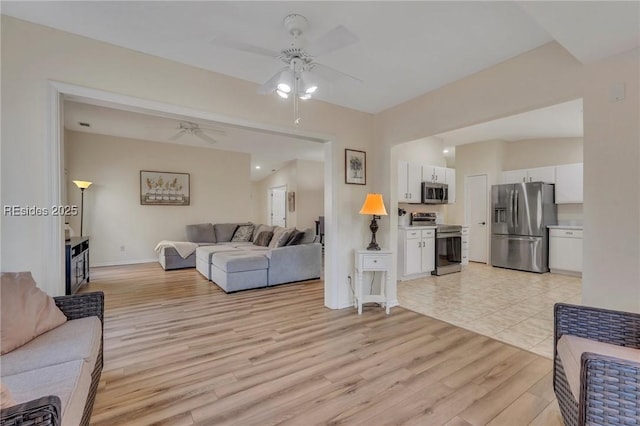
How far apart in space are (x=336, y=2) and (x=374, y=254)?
2.52m

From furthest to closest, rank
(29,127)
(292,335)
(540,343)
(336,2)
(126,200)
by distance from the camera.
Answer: (126,200), (292,335), (540,343), (29,127), (336,2)

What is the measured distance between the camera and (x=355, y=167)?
12.0 ft

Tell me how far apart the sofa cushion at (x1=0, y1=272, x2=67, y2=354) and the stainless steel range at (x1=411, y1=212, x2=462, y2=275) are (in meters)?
5.07

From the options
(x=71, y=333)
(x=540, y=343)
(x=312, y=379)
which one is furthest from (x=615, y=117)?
(x=71, y=333)

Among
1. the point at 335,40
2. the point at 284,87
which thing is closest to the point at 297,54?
the point at 284,87

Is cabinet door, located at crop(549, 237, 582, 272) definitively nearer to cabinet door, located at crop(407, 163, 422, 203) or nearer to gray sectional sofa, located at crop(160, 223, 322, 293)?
cabinet door, located at crop(407, 163, 422, 203)

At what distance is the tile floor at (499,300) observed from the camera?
2801mm

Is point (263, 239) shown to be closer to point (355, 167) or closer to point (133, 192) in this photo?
point (355, 167)

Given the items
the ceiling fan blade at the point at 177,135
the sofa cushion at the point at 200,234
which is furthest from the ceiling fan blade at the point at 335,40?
the sofa cushion at the point at 200,234

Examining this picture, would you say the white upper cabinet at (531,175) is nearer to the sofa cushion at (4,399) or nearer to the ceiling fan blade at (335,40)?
the ceiling fan blade at (335,40)

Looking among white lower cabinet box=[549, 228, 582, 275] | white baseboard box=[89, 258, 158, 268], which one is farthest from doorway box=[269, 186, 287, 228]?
white lower cabinet box=[549, 228, 582, 275]

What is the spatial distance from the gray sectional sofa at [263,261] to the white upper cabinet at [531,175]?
15.3 ft

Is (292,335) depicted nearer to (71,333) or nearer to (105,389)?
(105,389)

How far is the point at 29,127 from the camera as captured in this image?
6.56 ft
